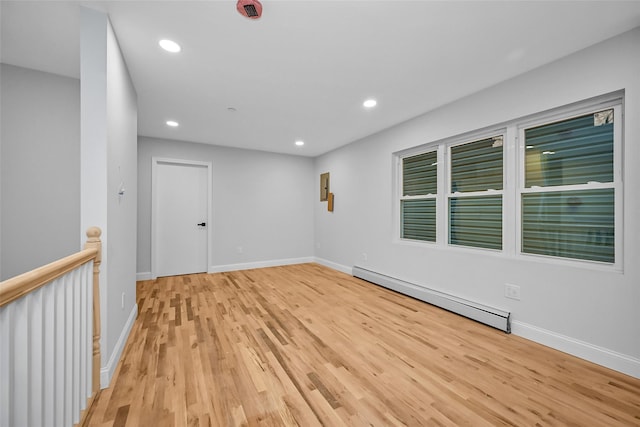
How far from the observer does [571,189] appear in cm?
223

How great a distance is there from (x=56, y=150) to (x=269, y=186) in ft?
11.3

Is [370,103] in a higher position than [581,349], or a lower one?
higher

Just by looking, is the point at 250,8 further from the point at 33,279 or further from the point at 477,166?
the point at 477,166

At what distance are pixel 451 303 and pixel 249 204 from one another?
403cm

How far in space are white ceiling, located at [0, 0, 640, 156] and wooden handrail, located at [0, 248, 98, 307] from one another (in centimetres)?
166

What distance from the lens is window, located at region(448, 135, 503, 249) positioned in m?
2.79

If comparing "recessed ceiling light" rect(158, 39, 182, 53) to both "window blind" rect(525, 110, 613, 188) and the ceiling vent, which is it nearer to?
the ceiling vent

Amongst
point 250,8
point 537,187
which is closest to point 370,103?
point 250,8

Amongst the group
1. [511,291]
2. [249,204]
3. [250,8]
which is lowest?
[511,291]

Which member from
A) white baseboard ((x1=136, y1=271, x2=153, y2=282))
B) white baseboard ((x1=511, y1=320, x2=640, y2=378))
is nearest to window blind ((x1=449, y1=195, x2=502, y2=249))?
white baseboard ((x1=511, y1=320, x2=640, y2=378))

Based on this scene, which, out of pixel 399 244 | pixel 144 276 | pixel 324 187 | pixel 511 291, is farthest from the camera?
pixel 324 187

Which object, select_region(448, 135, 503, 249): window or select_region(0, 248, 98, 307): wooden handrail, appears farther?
select_region(448, 135, 503, 249): window

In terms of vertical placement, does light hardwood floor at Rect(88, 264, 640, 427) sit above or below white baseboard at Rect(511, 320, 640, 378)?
below

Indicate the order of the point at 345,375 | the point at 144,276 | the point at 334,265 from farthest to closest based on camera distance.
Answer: the point at 334,265 < the point at 144,276 < the point at 345,375
